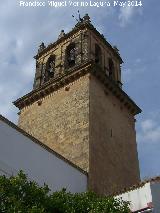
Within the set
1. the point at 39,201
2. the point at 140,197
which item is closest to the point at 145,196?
the point at 140,197

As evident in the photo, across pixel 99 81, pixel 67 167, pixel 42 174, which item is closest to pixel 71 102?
pixel 99 81

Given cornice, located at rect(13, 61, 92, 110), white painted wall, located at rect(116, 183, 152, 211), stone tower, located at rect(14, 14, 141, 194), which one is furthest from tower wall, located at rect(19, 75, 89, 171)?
white painted wall, located at rect(116, 183, 152, 211)

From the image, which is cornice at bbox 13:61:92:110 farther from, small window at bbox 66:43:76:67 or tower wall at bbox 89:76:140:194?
small window at bbox 66:43:76:67

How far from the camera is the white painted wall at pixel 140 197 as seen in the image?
11117mm

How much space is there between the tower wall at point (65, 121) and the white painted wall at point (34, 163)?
1.22 meters

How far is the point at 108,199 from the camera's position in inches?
349

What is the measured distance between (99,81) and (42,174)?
24.0ft

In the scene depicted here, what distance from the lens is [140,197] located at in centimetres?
1138

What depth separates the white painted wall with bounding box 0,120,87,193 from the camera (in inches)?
503

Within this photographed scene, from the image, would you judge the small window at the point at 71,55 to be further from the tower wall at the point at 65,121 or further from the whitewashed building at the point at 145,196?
the whitewashed building at the point at 145,196

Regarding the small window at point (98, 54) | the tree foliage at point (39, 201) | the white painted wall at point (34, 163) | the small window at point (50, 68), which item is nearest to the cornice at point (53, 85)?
the small window at point (50, 68)

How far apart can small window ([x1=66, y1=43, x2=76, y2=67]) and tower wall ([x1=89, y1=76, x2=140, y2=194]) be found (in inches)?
105

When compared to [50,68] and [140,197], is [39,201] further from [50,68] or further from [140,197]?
[50,68]

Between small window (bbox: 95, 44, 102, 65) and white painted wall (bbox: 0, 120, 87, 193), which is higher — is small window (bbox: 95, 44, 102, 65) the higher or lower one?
the higher one
